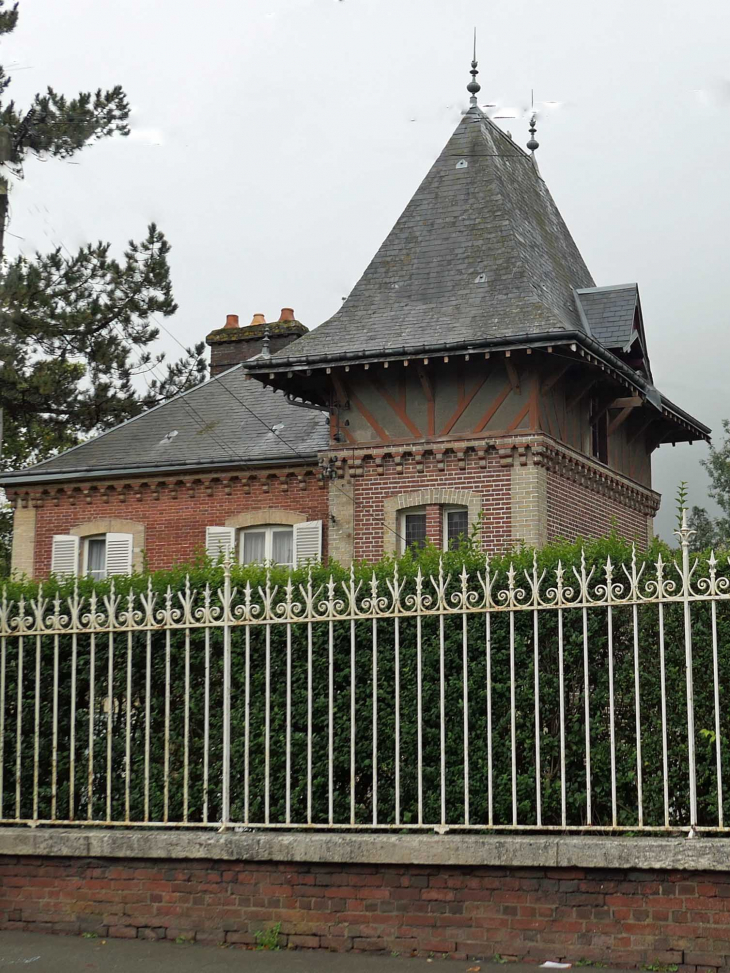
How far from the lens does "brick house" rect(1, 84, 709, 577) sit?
17.8 meters

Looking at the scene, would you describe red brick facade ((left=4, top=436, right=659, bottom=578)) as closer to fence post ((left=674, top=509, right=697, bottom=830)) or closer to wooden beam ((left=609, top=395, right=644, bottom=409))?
wooden beam ((left=609, top=395, right=644, bottom=409))

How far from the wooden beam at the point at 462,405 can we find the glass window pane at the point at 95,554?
744cm

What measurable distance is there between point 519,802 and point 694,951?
4.62ft

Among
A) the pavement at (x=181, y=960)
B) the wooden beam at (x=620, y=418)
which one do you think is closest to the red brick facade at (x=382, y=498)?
the wooden beam at (x=620, y=418)

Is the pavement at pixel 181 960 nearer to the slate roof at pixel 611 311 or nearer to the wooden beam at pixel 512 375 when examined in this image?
the wooden beam at pixel 512 375

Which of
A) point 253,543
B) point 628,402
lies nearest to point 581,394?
point 628,402

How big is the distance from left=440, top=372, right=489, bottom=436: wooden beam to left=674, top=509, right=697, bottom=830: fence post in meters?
10.6

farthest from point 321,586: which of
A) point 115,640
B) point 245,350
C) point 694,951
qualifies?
point 245,350

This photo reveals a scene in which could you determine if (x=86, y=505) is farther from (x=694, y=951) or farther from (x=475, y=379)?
(x=694, y=951)

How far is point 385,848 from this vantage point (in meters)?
7.70

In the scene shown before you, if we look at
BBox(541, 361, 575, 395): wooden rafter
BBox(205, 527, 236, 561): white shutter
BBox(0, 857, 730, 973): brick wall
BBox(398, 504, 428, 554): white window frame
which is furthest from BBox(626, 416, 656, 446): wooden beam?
BBox(0, 857, 730, 973): brick wall

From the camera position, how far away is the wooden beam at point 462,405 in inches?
712

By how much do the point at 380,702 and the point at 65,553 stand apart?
580 inches

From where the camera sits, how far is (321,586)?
27.6ft
